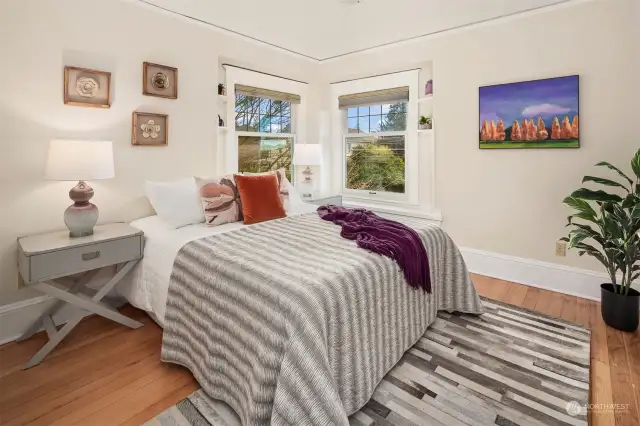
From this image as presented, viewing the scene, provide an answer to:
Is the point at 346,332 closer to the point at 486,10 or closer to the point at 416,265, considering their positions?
the point at 416,265

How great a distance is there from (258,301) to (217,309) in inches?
12.3

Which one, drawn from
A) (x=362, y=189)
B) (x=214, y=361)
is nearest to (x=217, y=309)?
(x=214, y=361)

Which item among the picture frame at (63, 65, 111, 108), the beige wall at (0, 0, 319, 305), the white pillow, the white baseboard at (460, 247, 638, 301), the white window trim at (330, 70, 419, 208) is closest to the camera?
the beige wall at (0, 0, 319, 305)

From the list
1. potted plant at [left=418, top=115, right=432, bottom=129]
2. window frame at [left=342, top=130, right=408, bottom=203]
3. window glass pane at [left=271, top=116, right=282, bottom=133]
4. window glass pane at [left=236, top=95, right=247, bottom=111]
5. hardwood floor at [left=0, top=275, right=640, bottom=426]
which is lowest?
hardwood floor at [left=0, top=275, right=640, bottom=426]

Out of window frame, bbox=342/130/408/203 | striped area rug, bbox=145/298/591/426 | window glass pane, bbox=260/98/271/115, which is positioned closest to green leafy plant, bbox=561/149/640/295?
striped area rug, bbox=145/298/591/426

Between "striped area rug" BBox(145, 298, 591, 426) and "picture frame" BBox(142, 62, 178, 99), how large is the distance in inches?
93.7

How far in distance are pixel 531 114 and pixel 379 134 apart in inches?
64.8

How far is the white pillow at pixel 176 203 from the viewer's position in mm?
2477

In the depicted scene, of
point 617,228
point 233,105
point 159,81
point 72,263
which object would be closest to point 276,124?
point 233,105

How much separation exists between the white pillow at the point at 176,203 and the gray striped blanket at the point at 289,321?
51 cm

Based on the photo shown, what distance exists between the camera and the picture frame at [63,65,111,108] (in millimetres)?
2355

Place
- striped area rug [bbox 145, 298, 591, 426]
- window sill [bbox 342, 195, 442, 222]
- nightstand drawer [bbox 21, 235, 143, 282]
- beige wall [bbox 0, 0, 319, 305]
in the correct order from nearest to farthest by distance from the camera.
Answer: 1. striped area rug [bbox 145, 298, 591, 426]
2. nightstand drawer [bbox 21, 235, 143, 282]
3. beige wall [bbox 0, 0, 319, 305]
4. window sill [bbox 342, 195, 442, 222]

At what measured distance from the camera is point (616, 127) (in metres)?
2.62

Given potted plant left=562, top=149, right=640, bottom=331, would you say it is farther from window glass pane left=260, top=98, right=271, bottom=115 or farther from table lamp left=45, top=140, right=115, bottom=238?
table lamp left=45, top=140, right=115, bottom=238
